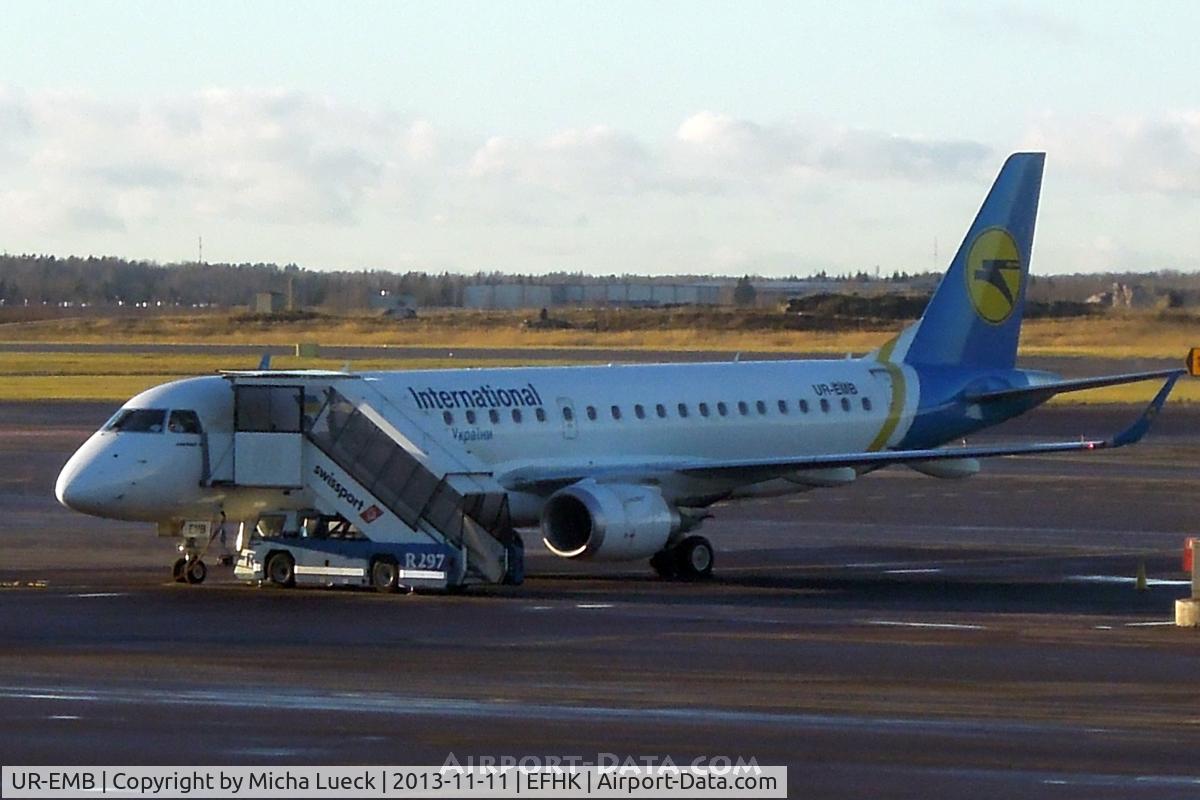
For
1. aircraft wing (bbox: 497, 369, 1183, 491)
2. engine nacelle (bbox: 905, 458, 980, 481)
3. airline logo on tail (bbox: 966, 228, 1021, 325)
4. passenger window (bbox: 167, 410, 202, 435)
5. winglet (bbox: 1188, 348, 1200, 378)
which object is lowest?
engine nacelle (bbox: 905, 458, 980, 481)

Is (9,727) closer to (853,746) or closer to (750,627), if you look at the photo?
(853,746)

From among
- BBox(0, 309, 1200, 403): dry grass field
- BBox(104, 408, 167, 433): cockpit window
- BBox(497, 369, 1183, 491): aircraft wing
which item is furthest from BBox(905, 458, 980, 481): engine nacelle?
BBox(0, 309, 1200, 403): dry grass field

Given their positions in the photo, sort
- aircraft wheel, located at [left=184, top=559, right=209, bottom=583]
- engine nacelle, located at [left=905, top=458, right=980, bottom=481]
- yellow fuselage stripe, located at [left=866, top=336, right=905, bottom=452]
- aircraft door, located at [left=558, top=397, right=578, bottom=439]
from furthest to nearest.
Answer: yellow fuselage stripe, located at [left=866, top=336, right=905, bottom=452] < engine nacelle, located at [left=905, top=458, right=980, bottom=481] < aircraft door, located at [left=558, top=397, right=578, bottom=439] < aircraft wheel, located at [left=184, top=559, right=209, bottom=583]

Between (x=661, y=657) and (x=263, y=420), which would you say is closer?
(x=661, y=657)

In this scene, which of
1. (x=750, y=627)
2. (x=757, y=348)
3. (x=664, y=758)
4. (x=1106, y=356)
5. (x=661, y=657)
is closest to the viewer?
(x=664, y=758)

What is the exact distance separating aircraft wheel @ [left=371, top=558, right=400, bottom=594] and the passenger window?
3274 millimetres

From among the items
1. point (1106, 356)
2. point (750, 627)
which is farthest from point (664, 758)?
point (1106, 356)

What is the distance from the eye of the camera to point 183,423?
111 ft

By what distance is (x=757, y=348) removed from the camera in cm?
12912

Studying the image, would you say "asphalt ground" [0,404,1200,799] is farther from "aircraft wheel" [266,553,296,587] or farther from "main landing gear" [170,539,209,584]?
"aircraft wheel" [266,553,296,587]

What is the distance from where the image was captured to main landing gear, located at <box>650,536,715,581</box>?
117 feet

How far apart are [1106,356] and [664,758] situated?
101617 mm

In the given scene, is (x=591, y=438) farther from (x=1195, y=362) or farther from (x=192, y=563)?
(x=1195, y=362)
